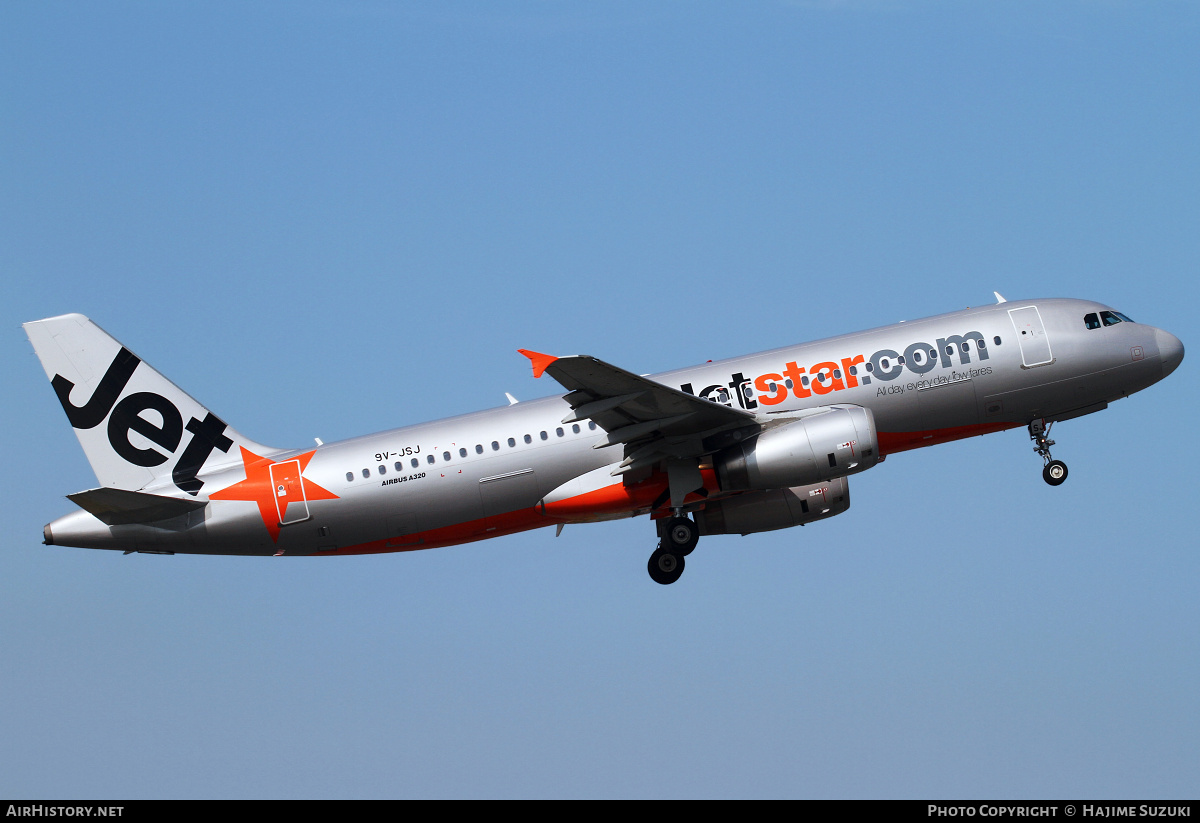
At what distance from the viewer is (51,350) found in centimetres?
3812

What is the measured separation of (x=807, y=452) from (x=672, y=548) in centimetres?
545

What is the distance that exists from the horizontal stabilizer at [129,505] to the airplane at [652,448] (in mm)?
57

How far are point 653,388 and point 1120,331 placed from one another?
14.1 m

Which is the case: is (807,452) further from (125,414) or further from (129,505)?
(125,414)

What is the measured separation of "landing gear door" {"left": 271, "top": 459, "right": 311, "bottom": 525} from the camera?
118 ft

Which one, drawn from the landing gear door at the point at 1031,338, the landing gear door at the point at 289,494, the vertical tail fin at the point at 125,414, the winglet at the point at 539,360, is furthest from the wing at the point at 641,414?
the vertical tail fin at the point at 125,414

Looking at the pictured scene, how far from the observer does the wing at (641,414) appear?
104 ft

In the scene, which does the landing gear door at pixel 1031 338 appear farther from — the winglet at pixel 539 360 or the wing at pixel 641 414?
the winglet at pixel 539 360

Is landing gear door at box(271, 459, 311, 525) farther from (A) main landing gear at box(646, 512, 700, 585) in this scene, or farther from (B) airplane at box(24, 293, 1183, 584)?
(A) main landing gear at box(646, 512, 700, 585)

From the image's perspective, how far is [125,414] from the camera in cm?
3803
